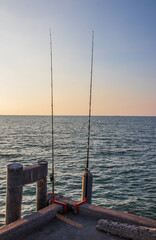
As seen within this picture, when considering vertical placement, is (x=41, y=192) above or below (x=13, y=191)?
below

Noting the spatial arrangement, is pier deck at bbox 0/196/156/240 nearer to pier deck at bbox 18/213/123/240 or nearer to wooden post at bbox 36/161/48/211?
pier deck at bbox 18/213/123/240

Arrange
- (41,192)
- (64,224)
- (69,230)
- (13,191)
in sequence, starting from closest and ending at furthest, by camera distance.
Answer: (69,230)
(64,224)
(13,191)
(41,192)

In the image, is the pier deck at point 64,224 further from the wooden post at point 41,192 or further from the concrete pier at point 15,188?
the wooden post at point 41,192

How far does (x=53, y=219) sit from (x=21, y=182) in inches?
50.0

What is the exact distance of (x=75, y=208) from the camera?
6.01 m

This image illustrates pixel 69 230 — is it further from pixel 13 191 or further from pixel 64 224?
pixel 13 191

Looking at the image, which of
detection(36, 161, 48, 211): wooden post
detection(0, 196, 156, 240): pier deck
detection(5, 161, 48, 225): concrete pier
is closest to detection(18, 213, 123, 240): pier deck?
detection(0, 196, 156, 240): pier deck

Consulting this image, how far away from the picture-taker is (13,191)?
562 cm

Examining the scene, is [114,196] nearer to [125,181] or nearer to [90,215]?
[125,181]

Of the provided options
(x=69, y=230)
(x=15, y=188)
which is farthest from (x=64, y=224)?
(x=15, y=188)

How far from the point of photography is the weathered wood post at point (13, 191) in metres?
5.60

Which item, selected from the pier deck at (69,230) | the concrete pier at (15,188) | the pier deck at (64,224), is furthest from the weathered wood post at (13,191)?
the pier deck at (69,230)

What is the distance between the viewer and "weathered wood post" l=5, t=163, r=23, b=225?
221 inches

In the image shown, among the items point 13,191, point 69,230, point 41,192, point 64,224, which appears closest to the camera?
point 69,230
